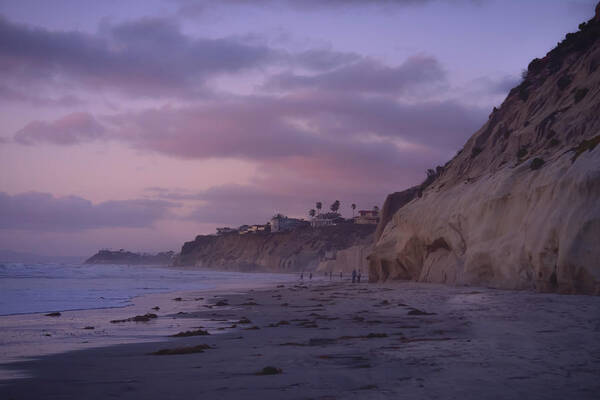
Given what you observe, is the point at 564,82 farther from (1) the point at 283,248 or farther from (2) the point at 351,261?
(1) the point at 283,248

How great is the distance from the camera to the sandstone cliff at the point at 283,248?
12050 centimetres

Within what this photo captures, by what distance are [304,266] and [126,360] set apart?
11124 cm

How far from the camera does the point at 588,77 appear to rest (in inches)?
1093

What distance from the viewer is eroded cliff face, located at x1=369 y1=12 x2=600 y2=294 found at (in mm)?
16234

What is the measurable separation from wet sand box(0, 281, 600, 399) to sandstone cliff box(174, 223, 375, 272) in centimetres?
9473

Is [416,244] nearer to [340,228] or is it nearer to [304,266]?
[304,266]

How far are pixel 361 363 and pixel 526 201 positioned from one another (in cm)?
1638

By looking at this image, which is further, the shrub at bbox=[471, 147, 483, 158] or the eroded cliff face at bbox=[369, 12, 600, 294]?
the shrub at bbox=[471, 147, 483, 158]

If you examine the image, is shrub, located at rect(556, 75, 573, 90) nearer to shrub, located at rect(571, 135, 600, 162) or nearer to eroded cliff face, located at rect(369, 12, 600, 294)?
eroded cliff face, located at rect(369, 12, 600, 294)

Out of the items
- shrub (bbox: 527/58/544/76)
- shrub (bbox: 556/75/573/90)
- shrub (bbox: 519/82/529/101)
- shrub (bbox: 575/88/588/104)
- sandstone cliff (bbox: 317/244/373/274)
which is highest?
shrub (bbox: 527/58/544/76)

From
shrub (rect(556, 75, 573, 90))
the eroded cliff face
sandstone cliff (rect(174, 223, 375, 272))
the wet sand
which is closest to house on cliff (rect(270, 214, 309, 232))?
sandstone cliff (rect(174, 223, 375, 272))

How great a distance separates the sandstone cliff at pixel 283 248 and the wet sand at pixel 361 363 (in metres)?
94.7

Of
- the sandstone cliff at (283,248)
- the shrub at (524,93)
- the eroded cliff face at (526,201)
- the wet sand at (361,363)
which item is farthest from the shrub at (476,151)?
the sandstone cliff at (283,248)

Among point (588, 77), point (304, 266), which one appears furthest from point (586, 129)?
point (304, 266)
